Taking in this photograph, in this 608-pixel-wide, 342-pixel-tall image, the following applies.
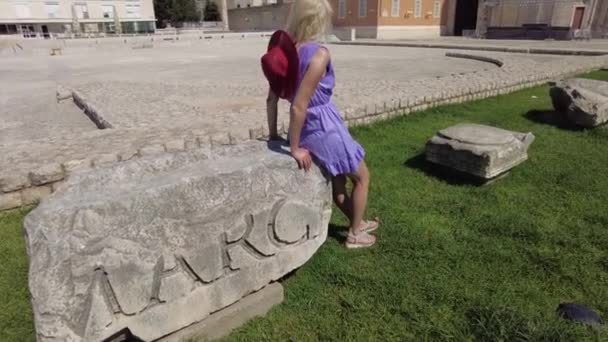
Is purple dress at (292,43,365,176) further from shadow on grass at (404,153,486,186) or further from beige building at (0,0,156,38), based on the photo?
beige building at (0,0,156,38)

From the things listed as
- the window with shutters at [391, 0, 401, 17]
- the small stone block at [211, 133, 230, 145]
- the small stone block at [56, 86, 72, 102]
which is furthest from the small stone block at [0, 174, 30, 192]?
the window with shutters at [391, 0, 401, 17]

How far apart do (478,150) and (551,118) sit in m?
3.02

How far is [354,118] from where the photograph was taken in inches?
224

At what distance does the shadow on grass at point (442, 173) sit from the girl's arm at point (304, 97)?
2212 millimetres

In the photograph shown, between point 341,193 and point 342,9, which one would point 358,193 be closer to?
point 341,193

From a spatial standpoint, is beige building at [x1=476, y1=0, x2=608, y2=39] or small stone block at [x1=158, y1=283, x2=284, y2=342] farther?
beige building at [x1=476, y1=0, x2=608, y2=39]

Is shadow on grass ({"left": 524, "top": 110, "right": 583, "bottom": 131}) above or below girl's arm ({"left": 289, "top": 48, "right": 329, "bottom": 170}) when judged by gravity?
below

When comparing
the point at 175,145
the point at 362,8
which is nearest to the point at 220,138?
the point at 175,145

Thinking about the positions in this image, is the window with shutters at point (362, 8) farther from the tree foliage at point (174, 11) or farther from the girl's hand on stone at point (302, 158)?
the tree foliage at point (174, 11)

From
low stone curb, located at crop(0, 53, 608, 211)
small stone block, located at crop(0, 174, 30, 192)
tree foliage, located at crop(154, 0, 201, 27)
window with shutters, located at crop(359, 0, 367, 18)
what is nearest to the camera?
small stone block, located at crop(0, 174, 30, 192)

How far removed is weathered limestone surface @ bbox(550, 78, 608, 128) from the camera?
517 centimetres

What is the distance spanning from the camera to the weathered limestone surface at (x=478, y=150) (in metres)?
3.71

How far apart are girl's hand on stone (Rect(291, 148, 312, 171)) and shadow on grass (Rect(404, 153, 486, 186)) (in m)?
2.14

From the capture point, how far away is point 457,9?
3691 cm
